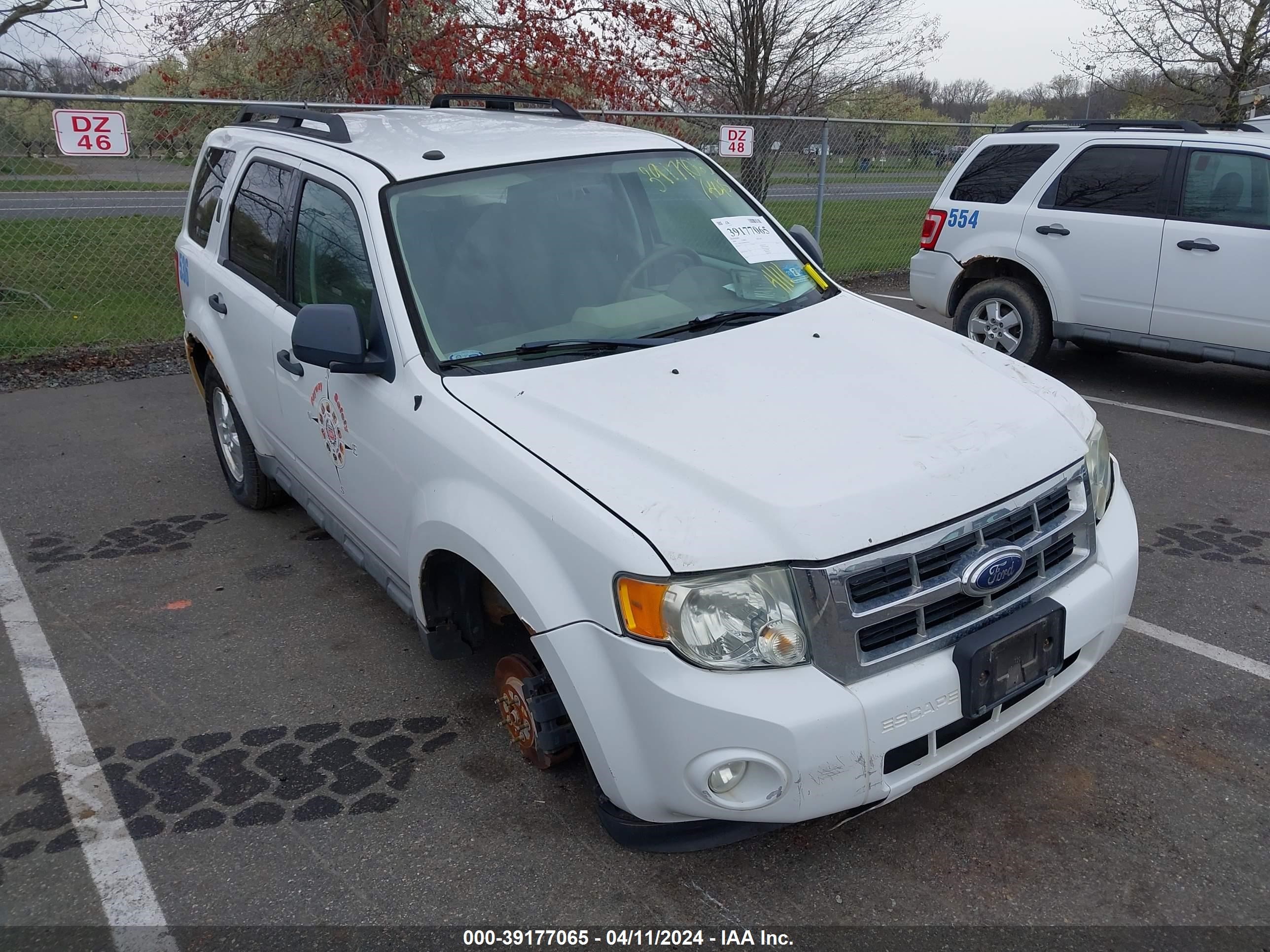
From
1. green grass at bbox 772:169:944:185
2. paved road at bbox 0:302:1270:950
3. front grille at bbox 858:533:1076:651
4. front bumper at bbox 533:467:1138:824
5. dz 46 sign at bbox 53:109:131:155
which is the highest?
dz 46 sign at bbox 53:109:131:155

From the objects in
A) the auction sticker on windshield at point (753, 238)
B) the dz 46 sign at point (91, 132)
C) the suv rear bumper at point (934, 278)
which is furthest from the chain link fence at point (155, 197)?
the auction sticker on windshield at point (753, 238)

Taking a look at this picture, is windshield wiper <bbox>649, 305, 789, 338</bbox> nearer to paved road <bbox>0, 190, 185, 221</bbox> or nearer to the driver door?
the driver door

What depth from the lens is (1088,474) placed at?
291 cm

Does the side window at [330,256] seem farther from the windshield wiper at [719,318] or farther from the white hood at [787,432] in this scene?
the windshield wiper at [719,318]


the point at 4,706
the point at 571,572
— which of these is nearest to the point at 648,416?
the point at 571,572

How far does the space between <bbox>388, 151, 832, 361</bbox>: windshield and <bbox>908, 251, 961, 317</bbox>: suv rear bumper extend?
4.38m

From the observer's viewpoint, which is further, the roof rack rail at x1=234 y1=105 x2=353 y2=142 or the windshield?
the roof rack rail at x1=234 y1=105 x2=353 y2=142

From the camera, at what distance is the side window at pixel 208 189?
195 inches

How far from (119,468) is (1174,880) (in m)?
5.76

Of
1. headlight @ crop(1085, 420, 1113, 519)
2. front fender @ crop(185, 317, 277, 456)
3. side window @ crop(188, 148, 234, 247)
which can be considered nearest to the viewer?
headlight @ crop(1085, 420, 1113, 519)

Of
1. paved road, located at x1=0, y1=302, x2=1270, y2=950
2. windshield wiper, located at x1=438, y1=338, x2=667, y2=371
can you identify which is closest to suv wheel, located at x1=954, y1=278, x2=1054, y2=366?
paved road, located at x1=0, y1=302, x2=1270, y2=950

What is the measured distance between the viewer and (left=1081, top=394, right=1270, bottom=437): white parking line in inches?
258

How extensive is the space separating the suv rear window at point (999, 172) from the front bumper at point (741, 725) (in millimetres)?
6106

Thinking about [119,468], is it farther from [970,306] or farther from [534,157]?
[970,306]
